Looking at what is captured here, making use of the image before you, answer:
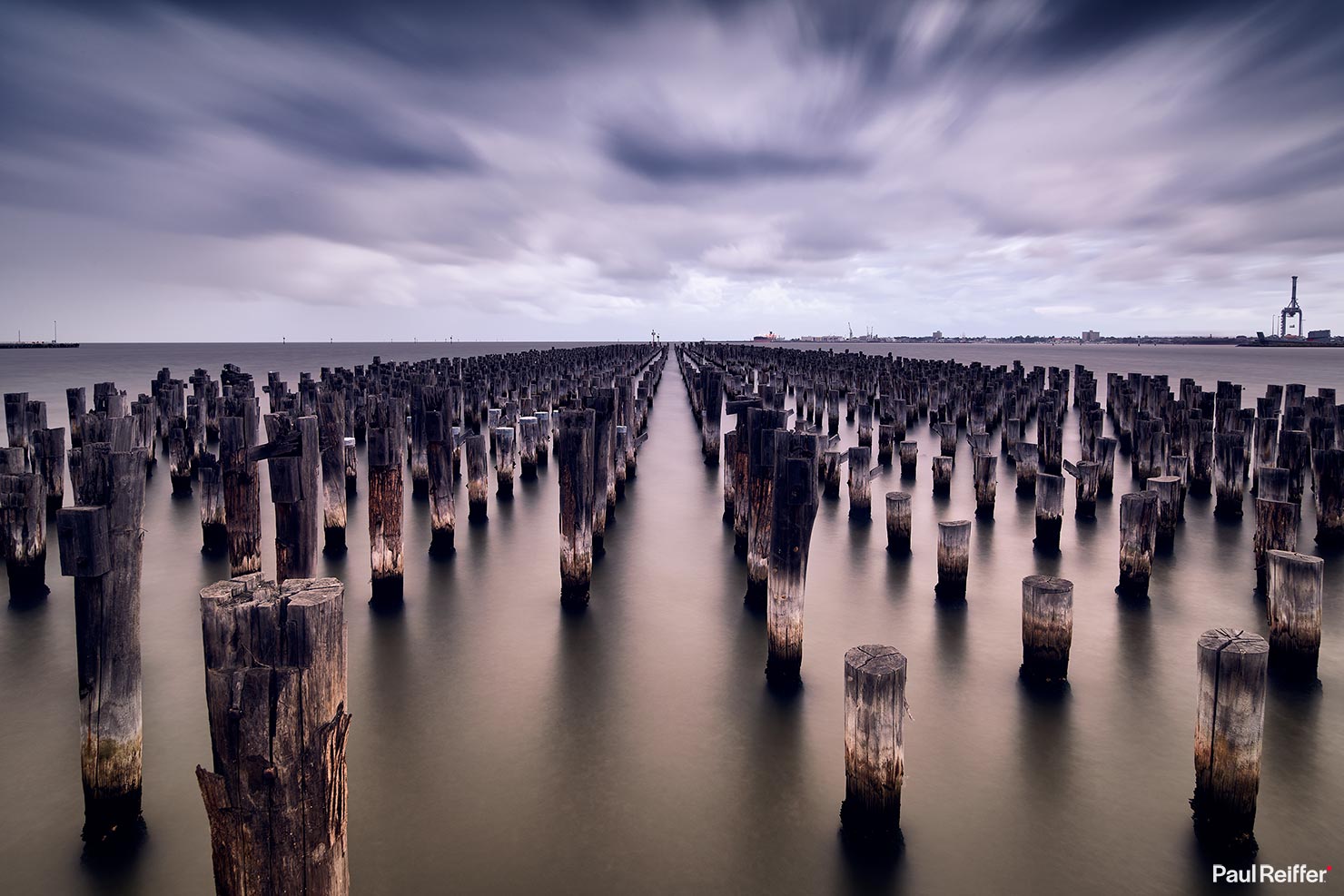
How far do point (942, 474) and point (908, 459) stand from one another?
53.7 inches

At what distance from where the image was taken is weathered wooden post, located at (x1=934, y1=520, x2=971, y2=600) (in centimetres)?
689

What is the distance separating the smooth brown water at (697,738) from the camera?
3623 mm

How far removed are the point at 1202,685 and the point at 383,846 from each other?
4.21 metres

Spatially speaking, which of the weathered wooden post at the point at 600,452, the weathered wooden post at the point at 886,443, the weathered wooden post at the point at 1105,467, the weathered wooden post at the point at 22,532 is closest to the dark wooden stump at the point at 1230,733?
the weathered wooden post at the point at 600,452

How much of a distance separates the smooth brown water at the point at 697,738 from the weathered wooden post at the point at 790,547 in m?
0.33

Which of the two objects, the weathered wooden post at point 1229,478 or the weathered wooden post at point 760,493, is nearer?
the weathered wooden post at point 760,493

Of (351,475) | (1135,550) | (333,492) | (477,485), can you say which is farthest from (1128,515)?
(351,475)

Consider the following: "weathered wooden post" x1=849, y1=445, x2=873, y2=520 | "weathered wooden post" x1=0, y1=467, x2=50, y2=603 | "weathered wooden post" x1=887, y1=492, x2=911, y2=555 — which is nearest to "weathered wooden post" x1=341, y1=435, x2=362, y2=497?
"weathered wooden post" x1=0, y1=467, x2=50, y2=603

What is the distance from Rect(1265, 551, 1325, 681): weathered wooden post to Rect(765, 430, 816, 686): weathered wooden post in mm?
3276

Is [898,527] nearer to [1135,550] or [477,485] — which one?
[1135,550]

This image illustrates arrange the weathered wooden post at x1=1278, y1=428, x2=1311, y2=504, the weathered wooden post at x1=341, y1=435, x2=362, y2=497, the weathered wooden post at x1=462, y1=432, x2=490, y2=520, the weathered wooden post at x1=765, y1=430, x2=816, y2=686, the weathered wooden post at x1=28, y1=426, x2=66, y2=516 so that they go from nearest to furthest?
the weathered wooden post at x1=765, y1=430, x2=816, y2=686 → the weathered wooden post at x1=28, y1=426, x2=66, y2=516 → the weathered wooden post at x1=1278, y1=428, x2=1311, y2=504 → the weathered wooden post at x1=462, y1=432, x2=490, y2=520 → the weathered wooden post at x1=341, y1=435, x2=362, y2=497

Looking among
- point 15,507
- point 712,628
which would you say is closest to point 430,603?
point 712,628

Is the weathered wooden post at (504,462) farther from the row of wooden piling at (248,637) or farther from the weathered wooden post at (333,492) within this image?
the row of wooden piling at (248,637)

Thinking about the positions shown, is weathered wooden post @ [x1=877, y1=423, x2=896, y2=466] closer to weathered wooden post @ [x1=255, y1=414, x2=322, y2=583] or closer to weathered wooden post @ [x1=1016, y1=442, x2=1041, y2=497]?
weathered wooden post @ [x1=1016, y1=442, x2=1041, y2=497]
